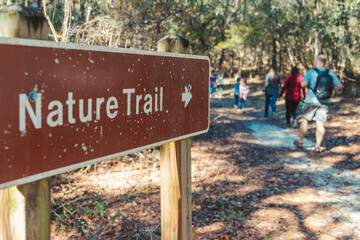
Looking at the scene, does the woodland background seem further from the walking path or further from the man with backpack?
the walking path

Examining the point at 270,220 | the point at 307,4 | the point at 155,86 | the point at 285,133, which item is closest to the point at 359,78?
the point at 307,4

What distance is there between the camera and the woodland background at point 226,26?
591cm

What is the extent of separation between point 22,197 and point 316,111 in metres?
6.78

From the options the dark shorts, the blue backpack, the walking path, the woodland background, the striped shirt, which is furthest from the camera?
the striped shirt

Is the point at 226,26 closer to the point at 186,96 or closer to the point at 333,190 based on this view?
the point at 333,190

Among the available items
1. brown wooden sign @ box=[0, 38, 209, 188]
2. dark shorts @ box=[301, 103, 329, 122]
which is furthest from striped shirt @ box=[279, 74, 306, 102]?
brown wooden sign @ box=[0, 38, 209, 188]

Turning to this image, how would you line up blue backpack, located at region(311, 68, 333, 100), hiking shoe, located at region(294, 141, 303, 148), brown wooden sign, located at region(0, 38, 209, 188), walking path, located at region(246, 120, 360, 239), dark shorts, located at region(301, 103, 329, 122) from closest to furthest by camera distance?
brown wooden sign, located at region(0, 38, 209, 188) → walking path, located at region(246, 120, 360, 239) → blue backpack, located at region(311, 68, 333, 100) → dark shorts, located at region(301, 103, 329, 122) → hiking shoe, located at region(294, 141, 303, 148)

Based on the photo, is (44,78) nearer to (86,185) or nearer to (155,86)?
(155,86)

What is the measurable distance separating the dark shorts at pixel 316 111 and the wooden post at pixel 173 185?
5.78m

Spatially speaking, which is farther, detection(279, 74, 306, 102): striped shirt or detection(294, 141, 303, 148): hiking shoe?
detection(279, 74, 306, 102): striped shirt

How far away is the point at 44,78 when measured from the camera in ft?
3.80

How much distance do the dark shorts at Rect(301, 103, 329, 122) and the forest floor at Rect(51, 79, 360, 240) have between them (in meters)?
0.79

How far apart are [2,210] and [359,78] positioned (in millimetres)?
19901

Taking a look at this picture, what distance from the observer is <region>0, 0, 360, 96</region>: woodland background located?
591cm
